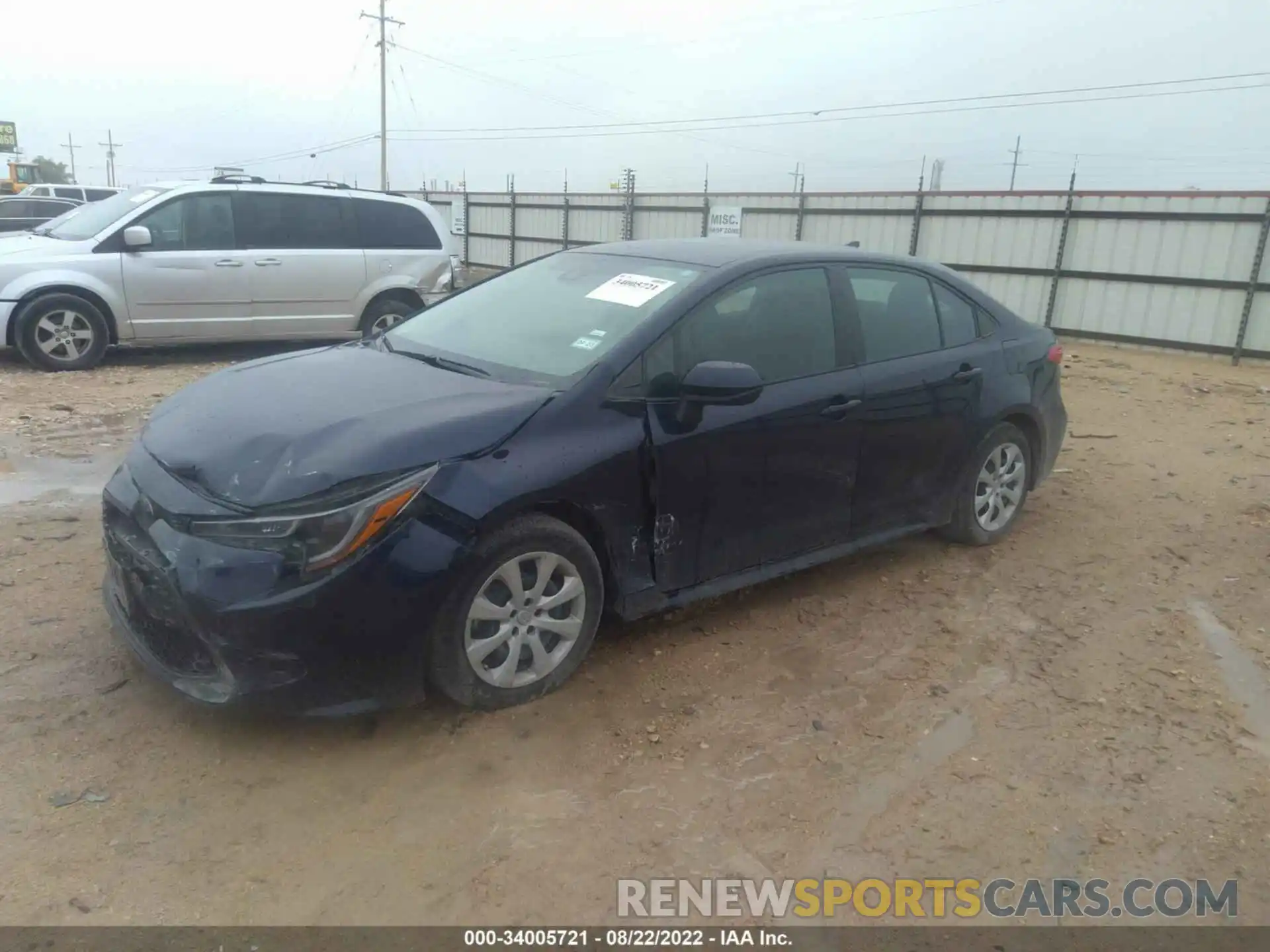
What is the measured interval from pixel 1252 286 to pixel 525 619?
40.0ft

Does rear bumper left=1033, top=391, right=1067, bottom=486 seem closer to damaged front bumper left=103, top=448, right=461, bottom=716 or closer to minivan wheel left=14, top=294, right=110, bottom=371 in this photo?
damaged front bumper left=103, top=448, right=461, bottom=716

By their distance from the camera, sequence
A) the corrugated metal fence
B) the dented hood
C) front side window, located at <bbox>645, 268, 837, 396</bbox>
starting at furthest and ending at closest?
the corrugated metal fence → front side window, located at <bbox>645, 268, 837, 396</bbox> → the dented hood

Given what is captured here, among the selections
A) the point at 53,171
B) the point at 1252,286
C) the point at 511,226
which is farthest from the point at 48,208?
the point at 53,171

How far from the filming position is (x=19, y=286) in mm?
8289

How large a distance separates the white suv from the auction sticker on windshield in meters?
6.45

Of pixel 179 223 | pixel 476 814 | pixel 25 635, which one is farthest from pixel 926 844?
pixel 179 223

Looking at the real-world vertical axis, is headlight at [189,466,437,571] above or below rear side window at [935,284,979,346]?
below

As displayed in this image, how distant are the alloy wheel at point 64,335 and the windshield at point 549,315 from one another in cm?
581

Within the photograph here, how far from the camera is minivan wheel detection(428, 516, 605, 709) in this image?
2977mm

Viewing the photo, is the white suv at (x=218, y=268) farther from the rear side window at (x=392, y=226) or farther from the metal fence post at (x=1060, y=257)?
the metal fence post at (x=1060, y=257)

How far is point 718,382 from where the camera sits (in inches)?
132

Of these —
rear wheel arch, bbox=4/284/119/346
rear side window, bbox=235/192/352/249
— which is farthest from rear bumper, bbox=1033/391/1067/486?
rear wheel arch, bbox=4/284/119/346

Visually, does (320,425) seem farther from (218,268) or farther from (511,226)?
(511,226)

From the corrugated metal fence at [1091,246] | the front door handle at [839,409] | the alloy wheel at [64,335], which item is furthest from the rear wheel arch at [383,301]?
the front door handle at [839,409]
